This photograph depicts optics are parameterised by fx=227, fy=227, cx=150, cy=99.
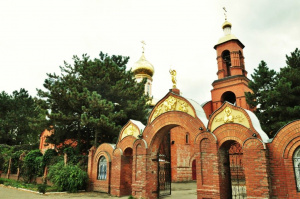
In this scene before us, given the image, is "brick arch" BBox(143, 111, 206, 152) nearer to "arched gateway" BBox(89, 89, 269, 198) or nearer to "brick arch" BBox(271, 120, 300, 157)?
"arched gateway" BBox(89, 89, 269, 198)

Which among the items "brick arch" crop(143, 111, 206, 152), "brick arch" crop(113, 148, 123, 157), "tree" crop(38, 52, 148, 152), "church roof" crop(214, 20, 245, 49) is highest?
"church roof" crop(214, 20, 245, 49)

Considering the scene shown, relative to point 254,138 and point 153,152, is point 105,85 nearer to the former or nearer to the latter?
point 153,152

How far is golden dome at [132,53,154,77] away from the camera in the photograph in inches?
1214

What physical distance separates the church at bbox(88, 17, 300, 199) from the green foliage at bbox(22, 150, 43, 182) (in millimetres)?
6087

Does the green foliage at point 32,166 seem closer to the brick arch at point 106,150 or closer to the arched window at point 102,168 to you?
the brick arch at point 106,150

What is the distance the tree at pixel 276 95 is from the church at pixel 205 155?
505 cm

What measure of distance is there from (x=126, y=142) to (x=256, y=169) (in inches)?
269

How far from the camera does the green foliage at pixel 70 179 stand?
520 inches

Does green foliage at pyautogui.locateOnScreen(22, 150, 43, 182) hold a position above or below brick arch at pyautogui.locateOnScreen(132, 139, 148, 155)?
below

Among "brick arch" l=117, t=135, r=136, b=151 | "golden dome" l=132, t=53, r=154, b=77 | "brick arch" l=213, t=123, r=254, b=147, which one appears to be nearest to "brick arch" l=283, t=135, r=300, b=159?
"brick arch" l=213, t=123, r=254, b=147

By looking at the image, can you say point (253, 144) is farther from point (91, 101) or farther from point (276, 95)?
point (91, 101)

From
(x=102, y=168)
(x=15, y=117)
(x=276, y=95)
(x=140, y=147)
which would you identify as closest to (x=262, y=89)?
(x=276, y=95)

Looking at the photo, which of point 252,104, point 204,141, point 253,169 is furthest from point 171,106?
point 252,104

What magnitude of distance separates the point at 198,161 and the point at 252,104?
10536mm
